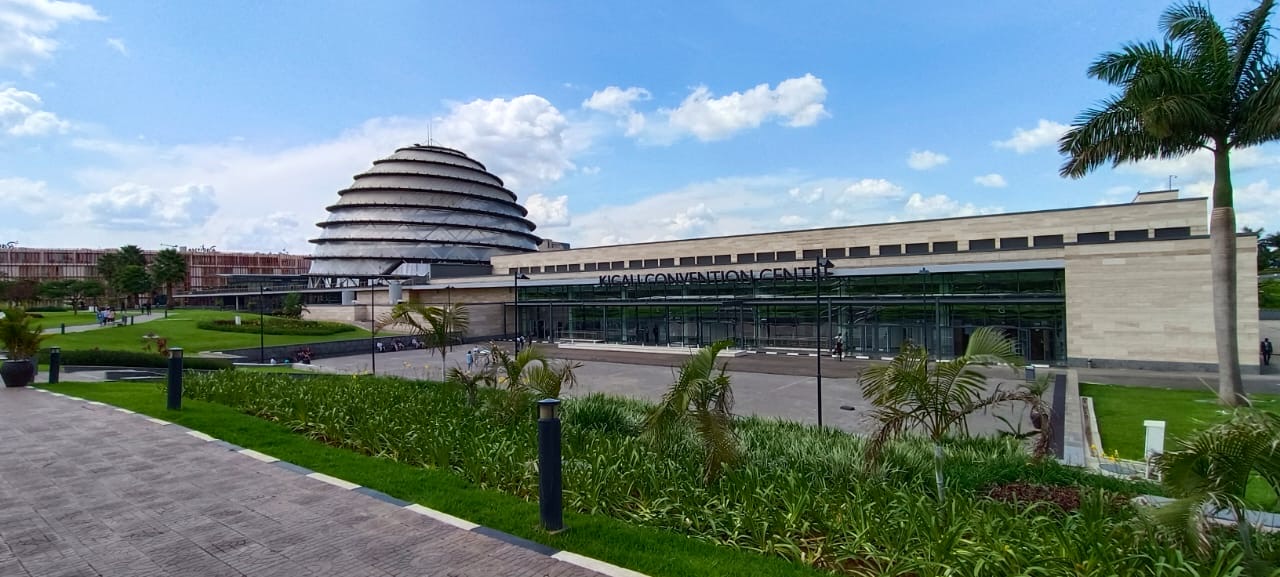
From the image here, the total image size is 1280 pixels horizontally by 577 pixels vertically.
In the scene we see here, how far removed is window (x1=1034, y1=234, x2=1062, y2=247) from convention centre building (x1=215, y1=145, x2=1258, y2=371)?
2.9 inches

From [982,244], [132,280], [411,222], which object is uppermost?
[411,222]

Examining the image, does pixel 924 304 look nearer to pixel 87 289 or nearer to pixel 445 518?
pixel 445 518

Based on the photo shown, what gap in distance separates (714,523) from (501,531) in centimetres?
216

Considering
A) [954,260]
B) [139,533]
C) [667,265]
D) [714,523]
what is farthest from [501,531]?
[667,265]

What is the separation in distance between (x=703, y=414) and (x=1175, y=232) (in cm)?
3745

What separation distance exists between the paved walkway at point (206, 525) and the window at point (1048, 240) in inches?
1505

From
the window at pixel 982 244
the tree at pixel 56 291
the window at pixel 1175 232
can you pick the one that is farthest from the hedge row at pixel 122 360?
the tree at pixel 56 291

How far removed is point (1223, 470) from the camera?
441cm

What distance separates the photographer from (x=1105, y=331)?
90.5 feet

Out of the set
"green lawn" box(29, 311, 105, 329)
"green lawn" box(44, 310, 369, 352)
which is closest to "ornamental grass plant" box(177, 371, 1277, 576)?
"green lawn" box(44, 310, 369, 352)

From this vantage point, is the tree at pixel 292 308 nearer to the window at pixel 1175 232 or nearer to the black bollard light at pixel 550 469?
the black bollard light at pixel 550 469

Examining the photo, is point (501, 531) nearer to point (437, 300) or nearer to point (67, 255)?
point (437, 300)

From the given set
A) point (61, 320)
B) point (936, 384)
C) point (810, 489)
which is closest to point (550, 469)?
point (810, 489)

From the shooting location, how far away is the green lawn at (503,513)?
5422 mm
